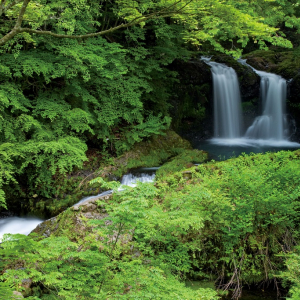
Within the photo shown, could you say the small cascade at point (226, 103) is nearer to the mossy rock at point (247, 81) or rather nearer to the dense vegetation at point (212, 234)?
the mossy rock at point (247, 81)

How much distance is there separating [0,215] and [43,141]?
86.5 inches

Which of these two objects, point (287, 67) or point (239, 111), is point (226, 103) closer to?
point (239, 111)

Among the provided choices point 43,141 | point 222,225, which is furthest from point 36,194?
point 222,225

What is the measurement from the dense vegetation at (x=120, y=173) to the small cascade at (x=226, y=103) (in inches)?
106

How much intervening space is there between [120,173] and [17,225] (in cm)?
325

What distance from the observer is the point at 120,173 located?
8.96 meters

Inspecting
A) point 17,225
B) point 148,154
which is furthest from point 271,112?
point 17,225

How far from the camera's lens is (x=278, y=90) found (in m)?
14.0

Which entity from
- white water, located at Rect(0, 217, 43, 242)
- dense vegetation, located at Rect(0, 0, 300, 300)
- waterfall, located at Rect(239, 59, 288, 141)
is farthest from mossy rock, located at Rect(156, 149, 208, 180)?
waterfall, located at Rect(239, 59, 288, 141)

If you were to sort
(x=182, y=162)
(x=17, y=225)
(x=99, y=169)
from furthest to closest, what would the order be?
(x=182, y=162) → (x=99, y=169) → (x=17, y=225)

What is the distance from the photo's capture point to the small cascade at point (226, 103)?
46.1 feet

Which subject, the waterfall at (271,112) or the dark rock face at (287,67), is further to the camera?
the waterfall at (271,112)

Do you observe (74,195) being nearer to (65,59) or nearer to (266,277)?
(65,59)

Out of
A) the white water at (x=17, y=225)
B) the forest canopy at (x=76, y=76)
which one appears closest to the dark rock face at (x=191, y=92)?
the forest canopy at (x=76, y=76)
